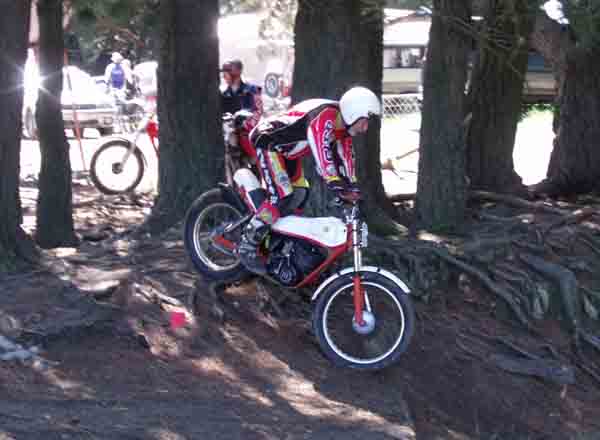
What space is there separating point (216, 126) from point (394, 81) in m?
19.4

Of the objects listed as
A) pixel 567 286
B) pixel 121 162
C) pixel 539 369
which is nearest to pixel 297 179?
pixel 539 369

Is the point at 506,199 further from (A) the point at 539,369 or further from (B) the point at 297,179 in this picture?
(B) the point at 297,179

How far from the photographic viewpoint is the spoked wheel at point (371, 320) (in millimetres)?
6238

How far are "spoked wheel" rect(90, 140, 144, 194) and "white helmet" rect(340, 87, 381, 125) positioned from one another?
24.6 feet

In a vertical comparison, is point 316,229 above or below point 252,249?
above

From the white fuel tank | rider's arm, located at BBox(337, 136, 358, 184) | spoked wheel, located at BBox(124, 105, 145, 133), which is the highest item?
rider's arm, located at BBox(337, 136, 358, 184)

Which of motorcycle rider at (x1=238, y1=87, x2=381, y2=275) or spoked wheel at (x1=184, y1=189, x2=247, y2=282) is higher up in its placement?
motorcycle rider at (x1=238, y1=87, x2=381, y2=275)

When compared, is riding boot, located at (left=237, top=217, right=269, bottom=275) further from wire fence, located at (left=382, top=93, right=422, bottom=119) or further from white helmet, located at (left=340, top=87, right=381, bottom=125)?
wire fence, located at (left=382, top=93, right=422, bottom=119)

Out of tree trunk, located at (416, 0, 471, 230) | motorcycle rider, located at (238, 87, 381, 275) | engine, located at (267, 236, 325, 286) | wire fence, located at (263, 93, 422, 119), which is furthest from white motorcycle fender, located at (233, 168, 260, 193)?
wire fence, located at (263, 93, 422, 119)

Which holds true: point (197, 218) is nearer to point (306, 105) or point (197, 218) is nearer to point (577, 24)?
point (306, 105)

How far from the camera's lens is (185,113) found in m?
9.37

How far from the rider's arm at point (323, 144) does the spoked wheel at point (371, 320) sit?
28.1 inches

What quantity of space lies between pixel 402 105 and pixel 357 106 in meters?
18.5

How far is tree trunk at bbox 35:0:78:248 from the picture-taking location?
10.6 meters
